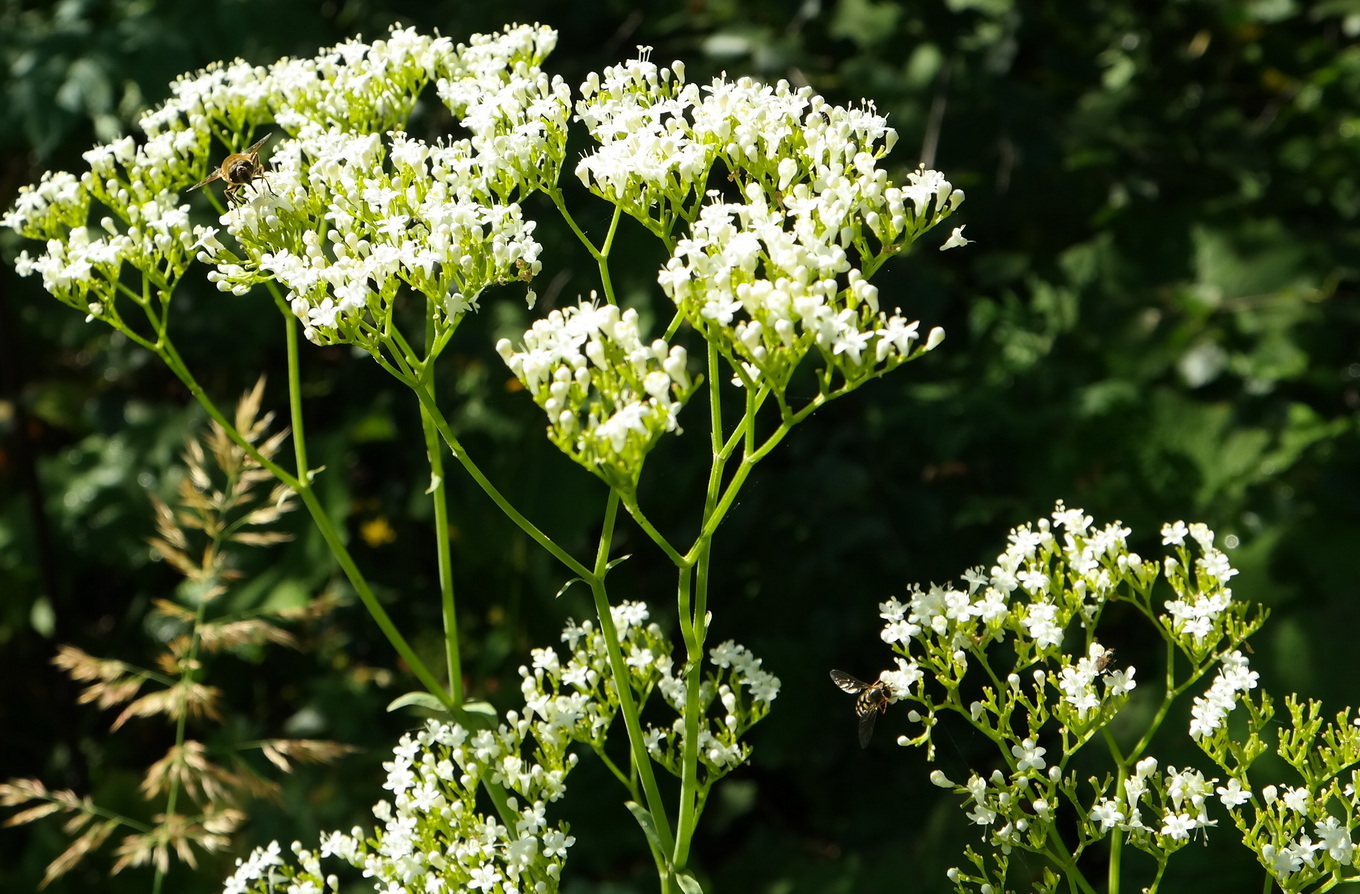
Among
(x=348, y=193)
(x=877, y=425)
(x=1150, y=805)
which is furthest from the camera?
(x=877, y=425)

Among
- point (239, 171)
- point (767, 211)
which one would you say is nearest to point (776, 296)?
point (767, 211)

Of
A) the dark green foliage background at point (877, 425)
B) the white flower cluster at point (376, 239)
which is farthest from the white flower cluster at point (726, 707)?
the dark green foliage background at point (877, 425)

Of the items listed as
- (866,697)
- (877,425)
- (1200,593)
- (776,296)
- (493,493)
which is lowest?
(877,425)

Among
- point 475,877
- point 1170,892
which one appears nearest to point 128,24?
point 475,877

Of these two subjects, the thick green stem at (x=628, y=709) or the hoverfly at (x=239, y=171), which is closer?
the thick green stem at (x=628, y=709)

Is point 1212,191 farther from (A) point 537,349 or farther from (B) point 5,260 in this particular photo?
(B) point 5,260

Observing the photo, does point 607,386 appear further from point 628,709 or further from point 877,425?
point 877,425

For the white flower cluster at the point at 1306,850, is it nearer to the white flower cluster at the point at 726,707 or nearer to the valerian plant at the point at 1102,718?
the valerian plant at the point at 1102,718
